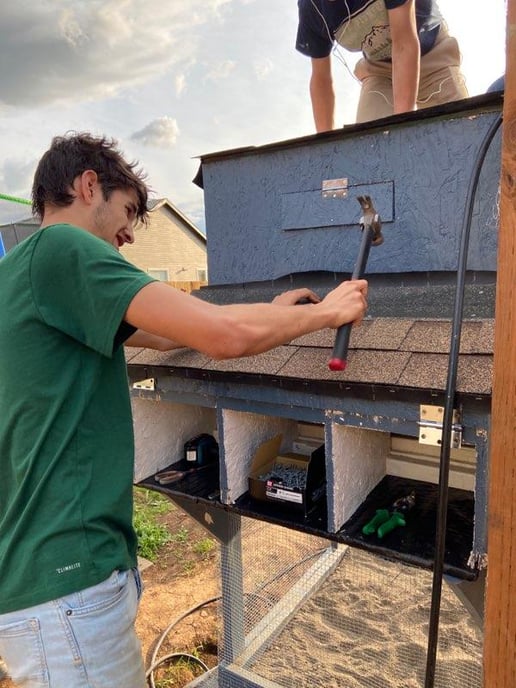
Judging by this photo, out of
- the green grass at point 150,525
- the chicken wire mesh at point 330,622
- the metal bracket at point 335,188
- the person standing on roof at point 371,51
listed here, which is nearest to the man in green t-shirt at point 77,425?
the metal bracket at point 335,188

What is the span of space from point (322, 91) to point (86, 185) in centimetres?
183

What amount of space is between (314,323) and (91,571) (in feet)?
3.01

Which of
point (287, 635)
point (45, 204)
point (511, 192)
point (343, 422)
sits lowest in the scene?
point (287, 635)

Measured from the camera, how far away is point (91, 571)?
1.44m

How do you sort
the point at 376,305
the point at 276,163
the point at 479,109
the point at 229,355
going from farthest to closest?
the point at 276,163 → the point at 376,305 → the point at 479,109 → the point at 229,355

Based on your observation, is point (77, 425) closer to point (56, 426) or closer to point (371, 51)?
point (56, 426)

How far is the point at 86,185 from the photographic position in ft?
5.39

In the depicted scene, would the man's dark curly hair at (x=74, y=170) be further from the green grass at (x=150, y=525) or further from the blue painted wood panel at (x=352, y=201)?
the green grass at (x=150, y=525)

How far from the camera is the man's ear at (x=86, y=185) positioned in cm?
164

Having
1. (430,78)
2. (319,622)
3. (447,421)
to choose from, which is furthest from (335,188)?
(319,622)

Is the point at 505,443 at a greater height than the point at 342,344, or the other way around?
the point at 342,344

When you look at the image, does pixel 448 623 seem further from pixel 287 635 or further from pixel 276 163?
pixel 276 163

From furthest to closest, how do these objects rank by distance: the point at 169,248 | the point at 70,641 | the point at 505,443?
the point at 169,248 → the point at 70,641 → the point at 505,443

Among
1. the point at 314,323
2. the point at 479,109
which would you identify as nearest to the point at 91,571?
the point at 314,323
